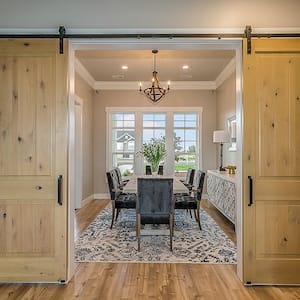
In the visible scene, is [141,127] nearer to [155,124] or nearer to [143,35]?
[155,124]

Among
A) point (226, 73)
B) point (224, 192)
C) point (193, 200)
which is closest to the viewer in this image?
point (193, 200)

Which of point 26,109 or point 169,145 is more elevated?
point 26,109

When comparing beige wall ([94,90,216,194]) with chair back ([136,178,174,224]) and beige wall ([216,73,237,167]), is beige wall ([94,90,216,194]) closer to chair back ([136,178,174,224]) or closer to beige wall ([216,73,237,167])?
beige wall ([216,73,237,167])

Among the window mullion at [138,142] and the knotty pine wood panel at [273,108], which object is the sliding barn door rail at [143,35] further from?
the window mullion at [138,142]

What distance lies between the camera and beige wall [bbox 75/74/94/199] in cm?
688

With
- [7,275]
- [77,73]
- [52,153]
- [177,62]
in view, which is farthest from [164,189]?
[77,73]

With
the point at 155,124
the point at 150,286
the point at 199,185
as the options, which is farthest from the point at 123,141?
the point at 150,286

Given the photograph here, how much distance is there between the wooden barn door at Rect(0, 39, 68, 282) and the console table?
9.03ft

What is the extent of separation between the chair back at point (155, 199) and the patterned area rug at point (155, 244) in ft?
1.48

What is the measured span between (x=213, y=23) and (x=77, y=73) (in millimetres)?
4093

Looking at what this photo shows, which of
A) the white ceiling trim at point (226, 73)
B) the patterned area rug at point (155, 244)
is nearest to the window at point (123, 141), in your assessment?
the white ceiling trim at point (226, 73)

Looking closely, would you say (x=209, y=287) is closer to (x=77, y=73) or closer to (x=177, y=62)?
(x=177, y=62)

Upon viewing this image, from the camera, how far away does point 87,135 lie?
737cm

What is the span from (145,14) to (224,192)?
336cm
